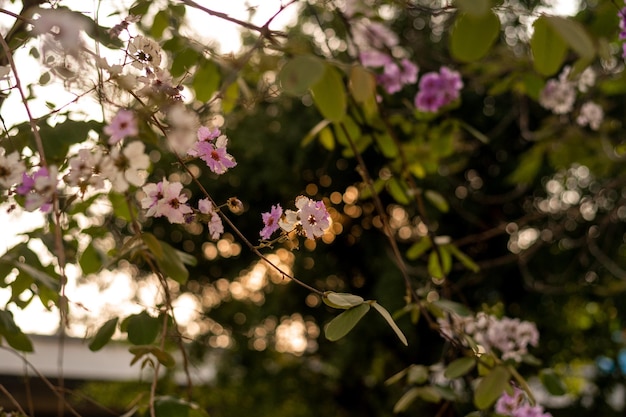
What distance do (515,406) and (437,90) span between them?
629 millimetres

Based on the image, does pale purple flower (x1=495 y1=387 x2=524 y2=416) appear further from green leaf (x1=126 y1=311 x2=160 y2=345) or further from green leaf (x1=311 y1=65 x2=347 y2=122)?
green leaf (x1=311 y1=65 x2=347 y2=122)

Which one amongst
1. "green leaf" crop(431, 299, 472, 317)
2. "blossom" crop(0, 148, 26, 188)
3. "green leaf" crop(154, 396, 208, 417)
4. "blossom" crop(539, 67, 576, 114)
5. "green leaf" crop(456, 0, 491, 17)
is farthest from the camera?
"blossom" crop(539, 67, 576, 114)

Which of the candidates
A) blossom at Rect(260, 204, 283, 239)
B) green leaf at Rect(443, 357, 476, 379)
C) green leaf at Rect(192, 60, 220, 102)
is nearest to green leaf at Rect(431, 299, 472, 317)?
green leaf at Rect(443, 357, 476, 379)

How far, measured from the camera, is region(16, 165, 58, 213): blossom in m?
0.53

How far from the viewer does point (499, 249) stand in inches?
144

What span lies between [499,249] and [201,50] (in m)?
2.84

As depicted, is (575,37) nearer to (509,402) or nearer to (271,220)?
(271,220)

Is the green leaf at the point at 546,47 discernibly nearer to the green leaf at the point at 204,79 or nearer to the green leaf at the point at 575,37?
the green leaf at the point at 575,37

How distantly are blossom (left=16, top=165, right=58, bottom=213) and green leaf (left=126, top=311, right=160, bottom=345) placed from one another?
0.81 feet

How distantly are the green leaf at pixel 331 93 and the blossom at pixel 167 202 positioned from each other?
15 cm

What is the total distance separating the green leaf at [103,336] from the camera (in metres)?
0.86

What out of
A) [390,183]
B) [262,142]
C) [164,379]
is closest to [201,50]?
[390,183]

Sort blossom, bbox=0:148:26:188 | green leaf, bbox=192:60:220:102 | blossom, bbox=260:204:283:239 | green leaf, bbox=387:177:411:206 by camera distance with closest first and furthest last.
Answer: blossom, bbox=0:148:26:188 → blossom, bbox=260:204:283:239 → green leaf, bbox=192:60:220:102 → green leaf, bbox=387:177:411:206

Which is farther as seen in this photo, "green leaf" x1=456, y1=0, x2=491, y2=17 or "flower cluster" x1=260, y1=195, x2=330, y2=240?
"flower cluster" x1=260, y1=195, x2=330, y2=240
